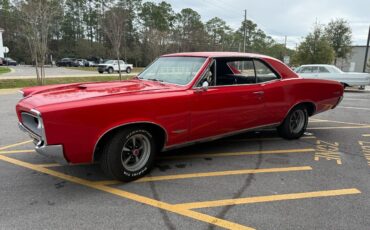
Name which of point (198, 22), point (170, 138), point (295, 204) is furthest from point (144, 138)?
point (198, 22)

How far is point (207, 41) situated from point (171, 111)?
61.6m

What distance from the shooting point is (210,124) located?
4227 mm

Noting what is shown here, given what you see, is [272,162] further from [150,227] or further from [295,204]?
[150,227]

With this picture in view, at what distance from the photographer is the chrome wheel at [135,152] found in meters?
3.69

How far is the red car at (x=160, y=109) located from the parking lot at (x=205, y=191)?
43cm

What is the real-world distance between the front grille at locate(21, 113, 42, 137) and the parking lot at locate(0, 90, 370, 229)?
74 cm

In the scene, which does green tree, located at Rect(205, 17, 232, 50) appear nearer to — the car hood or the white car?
the white car

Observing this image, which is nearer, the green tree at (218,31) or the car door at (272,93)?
the car door at (272,93)

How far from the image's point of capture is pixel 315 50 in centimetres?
2536

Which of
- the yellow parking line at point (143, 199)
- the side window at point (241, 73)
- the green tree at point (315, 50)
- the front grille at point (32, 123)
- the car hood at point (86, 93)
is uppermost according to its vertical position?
the green tree at point (315, 50)

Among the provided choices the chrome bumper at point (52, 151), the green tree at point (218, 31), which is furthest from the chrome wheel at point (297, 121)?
the green tree at point (218, 31)

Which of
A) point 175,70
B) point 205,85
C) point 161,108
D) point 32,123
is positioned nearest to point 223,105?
point 205,85

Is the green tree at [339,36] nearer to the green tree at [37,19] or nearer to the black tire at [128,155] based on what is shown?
the green tree at [37,19]

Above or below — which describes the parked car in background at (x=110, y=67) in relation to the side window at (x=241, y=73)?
below
